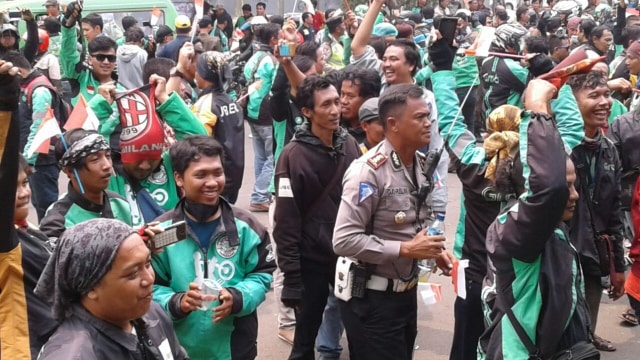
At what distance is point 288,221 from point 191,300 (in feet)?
4.52

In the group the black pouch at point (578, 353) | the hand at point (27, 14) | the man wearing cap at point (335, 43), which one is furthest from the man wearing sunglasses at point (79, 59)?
the black pouch at point (578, 353)

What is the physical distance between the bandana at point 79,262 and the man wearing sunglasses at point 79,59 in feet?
16.8

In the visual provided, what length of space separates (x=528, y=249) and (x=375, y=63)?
14.2ft

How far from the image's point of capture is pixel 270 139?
9688 mm

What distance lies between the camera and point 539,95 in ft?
12.4

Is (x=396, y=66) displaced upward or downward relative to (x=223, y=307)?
upward

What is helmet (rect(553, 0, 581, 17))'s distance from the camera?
61.9ft

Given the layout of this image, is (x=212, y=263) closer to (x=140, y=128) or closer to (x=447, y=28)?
(x=140, y=128)

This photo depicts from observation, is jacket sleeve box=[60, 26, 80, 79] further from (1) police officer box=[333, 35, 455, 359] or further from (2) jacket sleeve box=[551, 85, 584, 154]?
(2) jacket sleeve box=[551, 85, 584, 154]

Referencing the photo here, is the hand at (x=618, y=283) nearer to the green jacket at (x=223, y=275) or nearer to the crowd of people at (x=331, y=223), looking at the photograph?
the crowd of people at (x=331, y=223)

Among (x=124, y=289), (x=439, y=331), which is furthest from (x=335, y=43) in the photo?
(x=124, y=289)

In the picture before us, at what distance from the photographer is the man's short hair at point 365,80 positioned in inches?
224

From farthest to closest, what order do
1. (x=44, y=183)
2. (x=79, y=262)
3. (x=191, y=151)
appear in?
1. (x=44, y=183)
2. (x=191, y=151)
3. (x=79, y=262)

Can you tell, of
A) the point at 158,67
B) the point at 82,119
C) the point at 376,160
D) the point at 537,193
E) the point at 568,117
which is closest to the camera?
the point at 537,193
